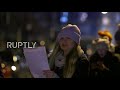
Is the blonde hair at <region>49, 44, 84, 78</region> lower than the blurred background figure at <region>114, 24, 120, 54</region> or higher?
lower

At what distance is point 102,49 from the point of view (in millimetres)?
6875

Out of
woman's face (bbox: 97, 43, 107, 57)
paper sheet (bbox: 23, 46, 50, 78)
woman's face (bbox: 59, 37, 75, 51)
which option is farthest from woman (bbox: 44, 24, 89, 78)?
woman's face (bbox: 97, 43, 107, 57)

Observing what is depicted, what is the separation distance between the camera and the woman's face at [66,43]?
6867mm

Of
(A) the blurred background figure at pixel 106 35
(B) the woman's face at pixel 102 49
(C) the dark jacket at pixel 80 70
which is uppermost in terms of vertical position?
(A) the blurred background figure at pixel 106 35

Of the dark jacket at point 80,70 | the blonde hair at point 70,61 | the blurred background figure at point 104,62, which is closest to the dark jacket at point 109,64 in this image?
the blurred background figure at point 104,62

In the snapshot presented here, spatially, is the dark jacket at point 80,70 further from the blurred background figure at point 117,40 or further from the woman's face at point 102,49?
the blurred background figure at point 117,40

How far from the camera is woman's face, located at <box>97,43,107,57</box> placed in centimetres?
686

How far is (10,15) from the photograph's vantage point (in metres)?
6.90

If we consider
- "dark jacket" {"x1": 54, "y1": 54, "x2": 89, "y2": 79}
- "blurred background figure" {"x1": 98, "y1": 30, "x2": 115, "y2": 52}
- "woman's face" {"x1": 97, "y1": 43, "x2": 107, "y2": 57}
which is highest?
"blurred background figure" {"x1": 98, "y1": 30, "x2": 115, "y2": 52}

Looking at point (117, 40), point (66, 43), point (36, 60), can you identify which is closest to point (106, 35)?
point (117, 40)

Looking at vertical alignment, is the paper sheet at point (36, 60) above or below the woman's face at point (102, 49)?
below

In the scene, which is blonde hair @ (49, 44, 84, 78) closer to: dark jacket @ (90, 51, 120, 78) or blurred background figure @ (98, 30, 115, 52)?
dark jacket @ (90, 51, 120, 78)
